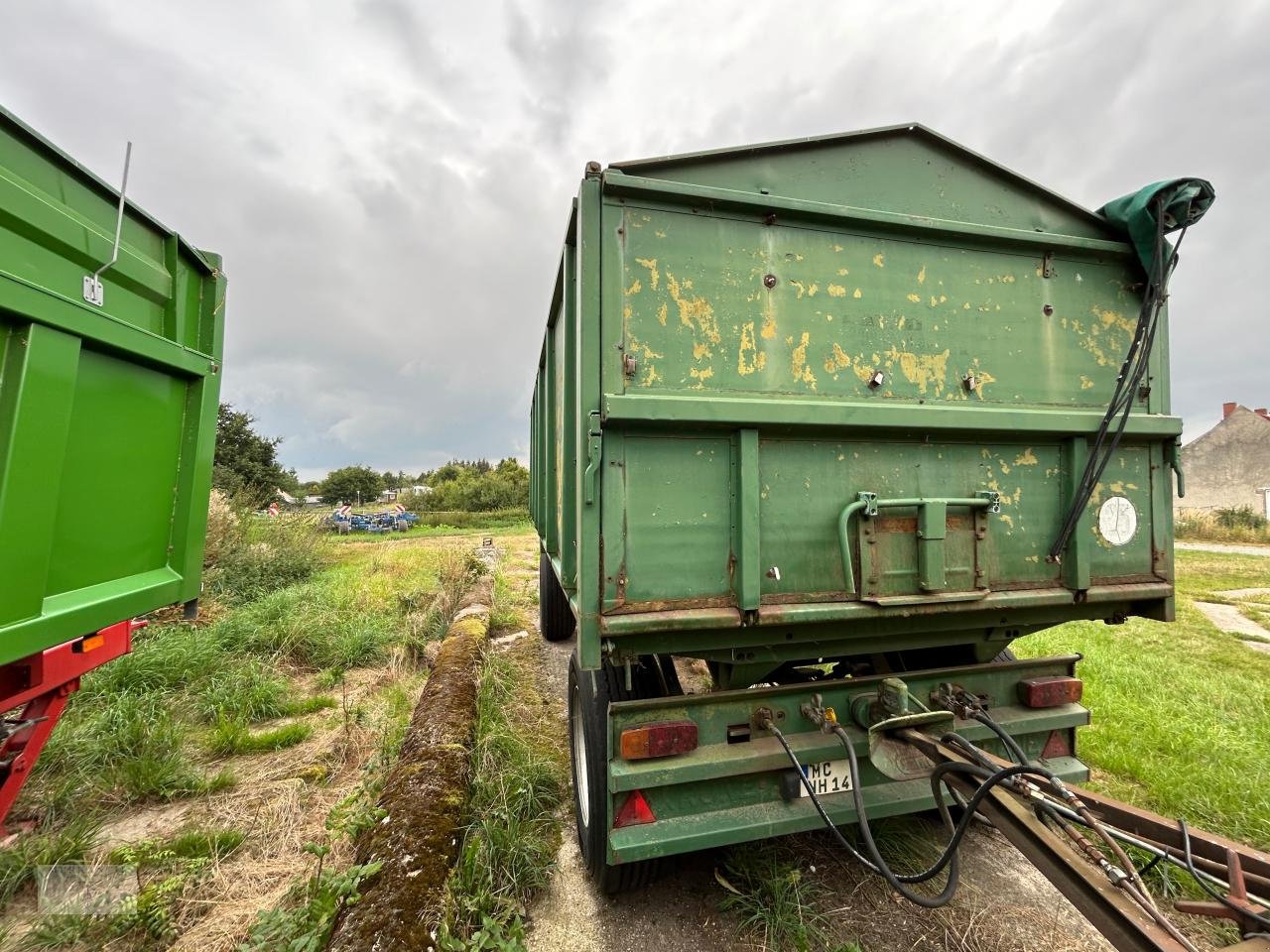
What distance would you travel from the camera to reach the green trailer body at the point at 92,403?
1.35 m

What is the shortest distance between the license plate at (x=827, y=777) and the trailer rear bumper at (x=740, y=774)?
1.0 inches

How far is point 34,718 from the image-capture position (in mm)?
1606

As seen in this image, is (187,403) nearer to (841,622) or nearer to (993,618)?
(841,622)

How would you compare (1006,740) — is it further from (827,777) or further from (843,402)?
(843,402)

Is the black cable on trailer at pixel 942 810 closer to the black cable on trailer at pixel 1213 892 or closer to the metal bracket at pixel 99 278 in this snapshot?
the black cable on trailer at pixel 1213 892

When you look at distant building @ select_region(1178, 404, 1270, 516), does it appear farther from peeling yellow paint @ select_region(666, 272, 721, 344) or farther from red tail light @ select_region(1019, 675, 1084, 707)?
peeling yellow paint @ select_region(666, 272, 721, 344)

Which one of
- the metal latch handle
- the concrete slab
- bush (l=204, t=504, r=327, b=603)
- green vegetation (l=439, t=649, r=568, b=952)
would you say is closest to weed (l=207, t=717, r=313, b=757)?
green vegetation (l=439, t=649, r=568, b=952)

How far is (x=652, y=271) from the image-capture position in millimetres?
1864

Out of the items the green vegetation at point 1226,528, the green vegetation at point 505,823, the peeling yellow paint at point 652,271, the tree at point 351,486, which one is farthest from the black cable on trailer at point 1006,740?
the tree at point 351,486

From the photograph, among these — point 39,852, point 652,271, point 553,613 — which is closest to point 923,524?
point 652,271

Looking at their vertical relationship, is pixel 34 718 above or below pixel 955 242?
below

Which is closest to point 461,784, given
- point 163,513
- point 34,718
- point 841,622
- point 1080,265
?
point 34,718

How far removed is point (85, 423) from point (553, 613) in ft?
14.2

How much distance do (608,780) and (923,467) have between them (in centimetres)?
171
